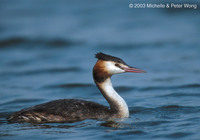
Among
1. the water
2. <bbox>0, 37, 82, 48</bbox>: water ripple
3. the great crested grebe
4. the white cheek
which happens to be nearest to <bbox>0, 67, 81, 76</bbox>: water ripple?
the water

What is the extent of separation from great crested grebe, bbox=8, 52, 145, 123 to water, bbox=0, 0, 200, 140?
15 cm

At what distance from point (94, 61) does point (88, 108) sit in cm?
722

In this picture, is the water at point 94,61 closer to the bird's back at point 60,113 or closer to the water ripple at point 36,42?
the water ripple at point 36,42

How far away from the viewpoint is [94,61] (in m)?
16.3

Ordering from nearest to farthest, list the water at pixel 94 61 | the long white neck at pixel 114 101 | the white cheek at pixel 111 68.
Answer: the water at pixel 94 61 < the white cheek at pixel 111 68 < the long white neck at pixel 114 101

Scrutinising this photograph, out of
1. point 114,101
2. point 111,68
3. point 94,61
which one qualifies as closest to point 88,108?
point 114,101

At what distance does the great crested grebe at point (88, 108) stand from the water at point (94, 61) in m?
0.15

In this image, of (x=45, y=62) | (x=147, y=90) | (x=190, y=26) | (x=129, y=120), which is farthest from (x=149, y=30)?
(x=129, y=120)

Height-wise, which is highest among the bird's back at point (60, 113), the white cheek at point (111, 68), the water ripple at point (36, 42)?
the water ripple at point (36, 42)

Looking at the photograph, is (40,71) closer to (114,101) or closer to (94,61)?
(94,61)

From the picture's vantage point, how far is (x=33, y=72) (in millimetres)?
15133

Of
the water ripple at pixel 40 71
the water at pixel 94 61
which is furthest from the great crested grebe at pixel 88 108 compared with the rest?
the water ripple at pixel 40 71

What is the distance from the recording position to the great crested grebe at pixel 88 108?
351 inches

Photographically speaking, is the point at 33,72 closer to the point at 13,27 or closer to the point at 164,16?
the point at 13,27
